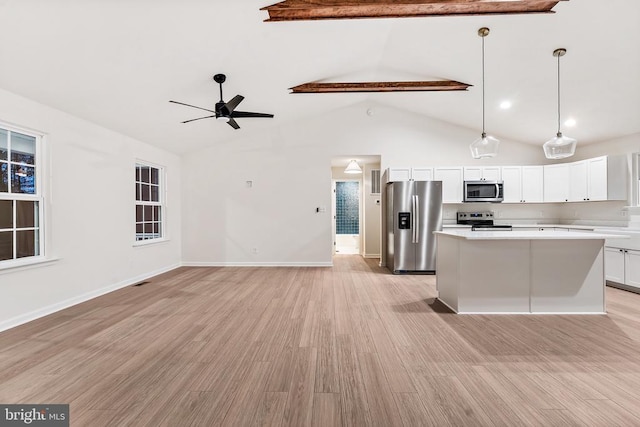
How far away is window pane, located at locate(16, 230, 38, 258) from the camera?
3.40 metres

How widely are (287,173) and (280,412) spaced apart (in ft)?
17.4

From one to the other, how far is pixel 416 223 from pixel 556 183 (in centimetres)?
273

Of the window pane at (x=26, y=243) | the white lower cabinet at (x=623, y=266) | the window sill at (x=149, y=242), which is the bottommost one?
the white lower cabinet at (x=623, y=266)

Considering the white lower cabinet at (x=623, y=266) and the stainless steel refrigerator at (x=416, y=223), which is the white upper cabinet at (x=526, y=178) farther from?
the white lower cabinet at (x=623, y=266)

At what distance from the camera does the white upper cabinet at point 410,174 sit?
611cm

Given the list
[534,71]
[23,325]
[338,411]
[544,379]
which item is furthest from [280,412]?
[534,71]

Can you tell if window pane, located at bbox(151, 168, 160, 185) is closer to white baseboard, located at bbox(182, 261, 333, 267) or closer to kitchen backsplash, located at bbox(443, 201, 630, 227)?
white baseboard, located at bbox(182, 261, 333, 267)

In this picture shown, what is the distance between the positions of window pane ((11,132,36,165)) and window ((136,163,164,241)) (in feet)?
6.40

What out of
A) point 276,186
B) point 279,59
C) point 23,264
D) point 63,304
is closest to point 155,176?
point 276,186

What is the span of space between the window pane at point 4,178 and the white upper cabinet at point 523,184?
7.33 metres

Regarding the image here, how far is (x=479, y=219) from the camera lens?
6191 mm

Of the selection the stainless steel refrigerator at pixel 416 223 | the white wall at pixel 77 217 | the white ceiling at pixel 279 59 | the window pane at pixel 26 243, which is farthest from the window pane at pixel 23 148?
the stainless steel refrigerator at pixel 416 223

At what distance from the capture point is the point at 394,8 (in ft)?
10.3

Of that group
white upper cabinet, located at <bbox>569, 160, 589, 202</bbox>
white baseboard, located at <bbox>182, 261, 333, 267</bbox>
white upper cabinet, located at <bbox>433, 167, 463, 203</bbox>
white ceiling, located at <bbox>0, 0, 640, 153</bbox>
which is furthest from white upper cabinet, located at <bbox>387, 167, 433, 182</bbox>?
white upper cabinet, located at <bbox>569, 160, 589, 202</bbox>
